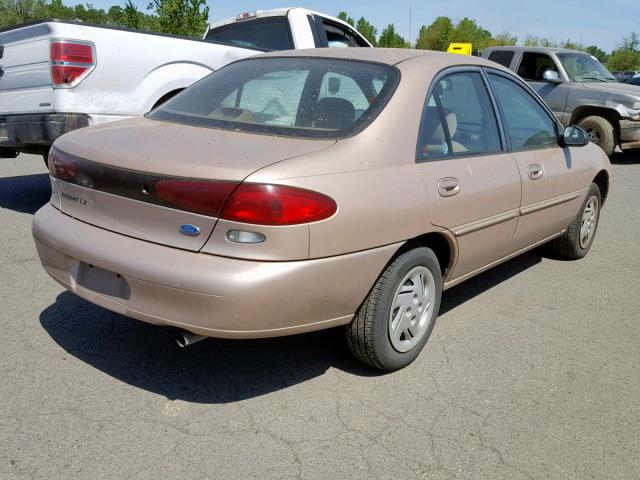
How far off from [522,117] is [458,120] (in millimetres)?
920

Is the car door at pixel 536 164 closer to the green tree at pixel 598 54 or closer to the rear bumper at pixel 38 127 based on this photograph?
the rear bumper at pixel 38 127

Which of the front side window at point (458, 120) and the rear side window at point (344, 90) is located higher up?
the rear side window at point (344, 90)

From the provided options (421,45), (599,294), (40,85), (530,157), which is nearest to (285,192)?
(530,157)

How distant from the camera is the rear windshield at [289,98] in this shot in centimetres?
325

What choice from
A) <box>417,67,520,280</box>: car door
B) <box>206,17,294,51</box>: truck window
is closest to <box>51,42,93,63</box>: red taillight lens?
<box>206,17,294,51</box>: truck window

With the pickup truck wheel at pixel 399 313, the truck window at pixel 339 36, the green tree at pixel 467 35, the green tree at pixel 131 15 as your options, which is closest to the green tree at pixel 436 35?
the green tree at pixel 467 35

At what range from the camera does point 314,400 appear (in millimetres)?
3098

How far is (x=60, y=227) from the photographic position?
317 cm

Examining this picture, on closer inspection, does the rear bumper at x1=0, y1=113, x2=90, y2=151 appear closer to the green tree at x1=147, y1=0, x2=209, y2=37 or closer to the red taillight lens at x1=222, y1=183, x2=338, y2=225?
the red taillight lens at x1=222, y1=183, x2=338, y2=225

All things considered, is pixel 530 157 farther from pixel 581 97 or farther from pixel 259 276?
pixel 581 97

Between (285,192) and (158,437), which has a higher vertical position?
(285,192)

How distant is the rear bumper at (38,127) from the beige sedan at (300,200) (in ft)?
6.47

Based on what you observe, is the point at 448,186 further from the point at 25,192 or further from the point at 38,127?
the point at 25,192

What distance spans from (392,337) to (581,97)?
9.98m
